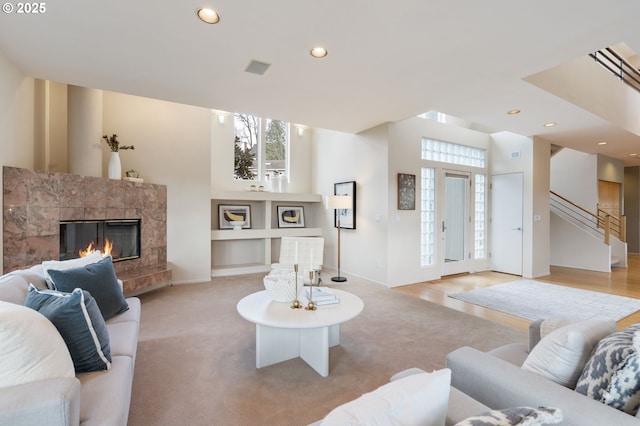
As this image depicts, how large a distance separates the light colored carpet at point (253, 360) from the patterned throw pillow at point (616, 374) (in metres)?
1.32

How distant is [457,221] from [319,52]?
4.55 meters

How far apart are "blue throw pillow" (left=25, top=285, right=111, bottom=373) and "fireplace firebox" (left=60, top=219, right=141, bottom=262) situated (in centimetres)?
245

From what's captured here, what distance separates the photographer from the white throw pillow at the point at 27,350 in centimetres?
103

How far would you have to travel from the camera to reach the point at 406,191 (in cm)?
Result: 490

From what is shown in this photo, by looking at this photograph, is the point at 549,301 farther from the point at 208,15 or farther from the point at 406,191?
the point at 208,15

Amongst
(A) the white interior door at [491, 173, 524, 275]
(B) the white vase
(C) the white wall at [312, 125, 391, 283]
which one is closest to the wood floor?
(A) the white interior door at [491, 173, 524, 275]

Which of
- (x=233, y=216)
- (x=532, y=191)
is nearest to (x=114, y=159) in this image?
(x=233, y=216)

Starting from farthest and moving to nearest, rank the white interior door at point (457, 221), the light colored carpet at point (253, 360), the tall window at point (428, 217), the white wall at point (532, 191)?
the white interior door at point (457, 221) < the white wall at point (532, 191) < the tall window at point (428, 217) < the light colored carpet at point (253, 360)

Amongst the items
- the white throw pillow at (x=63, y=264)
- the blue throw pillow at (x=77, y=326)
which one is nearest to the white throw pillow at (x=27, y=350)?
the blue throw pillow at (x=77, y=326)

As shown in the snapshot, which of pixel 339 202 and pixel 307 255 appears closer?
pixel 307 255

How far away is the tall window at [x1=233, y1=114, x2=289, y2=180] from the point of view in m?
5.99

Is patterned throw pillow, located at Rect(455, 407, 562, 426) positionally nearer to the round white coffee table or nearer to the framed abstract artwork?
the round white coffee table

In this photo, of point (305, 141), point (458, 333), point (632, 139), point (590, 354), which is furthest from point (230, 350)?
point (632, 139)

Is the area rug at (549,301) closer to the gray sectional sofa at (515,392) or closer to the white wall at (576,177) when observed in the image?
the gray sectional sofa at (515,392)
